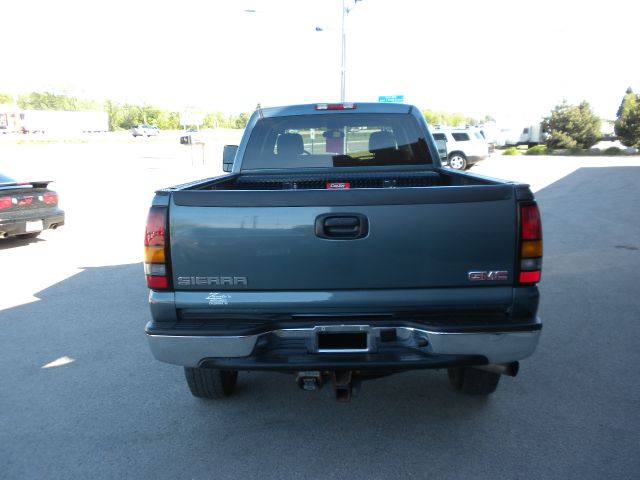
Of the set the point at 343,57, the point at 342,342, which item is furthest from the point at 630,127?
the point at 342,342

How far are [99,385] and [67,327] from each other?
157cm

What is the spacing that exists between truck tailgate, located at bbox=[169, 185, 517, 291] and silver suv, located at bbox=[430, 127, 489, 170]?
22.0 metres

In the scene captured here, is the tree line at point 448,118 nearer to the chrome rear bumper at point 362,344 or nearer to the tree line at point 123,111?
the tree line at point 123,111

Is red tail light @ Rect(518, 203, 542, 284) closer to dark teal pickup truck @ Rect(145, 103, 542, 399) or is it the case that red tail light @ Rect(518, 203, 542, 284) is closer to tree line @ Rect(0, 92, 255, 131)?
dark teal pickup truck @ Rect(145, 103, 542, 399)

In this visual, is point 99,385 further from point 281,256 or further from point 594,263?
point 594,263

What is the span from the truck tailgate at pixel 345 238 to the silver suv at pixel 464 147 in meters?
22.0

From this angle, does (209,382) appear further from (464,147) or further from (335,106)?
→ (464,147)

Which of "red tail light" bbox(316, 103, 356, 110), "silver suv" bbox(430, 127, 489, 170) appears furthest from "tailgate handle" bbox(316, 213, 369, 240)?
"silver suv" bbox(430, 127, 489, 170)

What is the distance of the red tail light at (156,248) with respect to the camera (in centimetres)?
286

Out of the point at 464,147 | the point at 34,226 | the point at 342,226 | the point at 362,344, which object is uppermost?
the point at 464,147

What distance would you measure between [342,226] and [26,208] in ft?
26.4

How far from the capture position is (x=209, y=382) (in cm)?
363

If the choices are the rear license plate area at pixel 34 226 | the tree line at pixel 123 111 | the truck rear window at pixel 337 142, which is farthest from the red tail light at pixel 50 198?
the tree line at pixel 123 111

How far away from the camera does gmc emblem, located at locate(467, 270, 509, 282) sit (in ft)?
9.34
